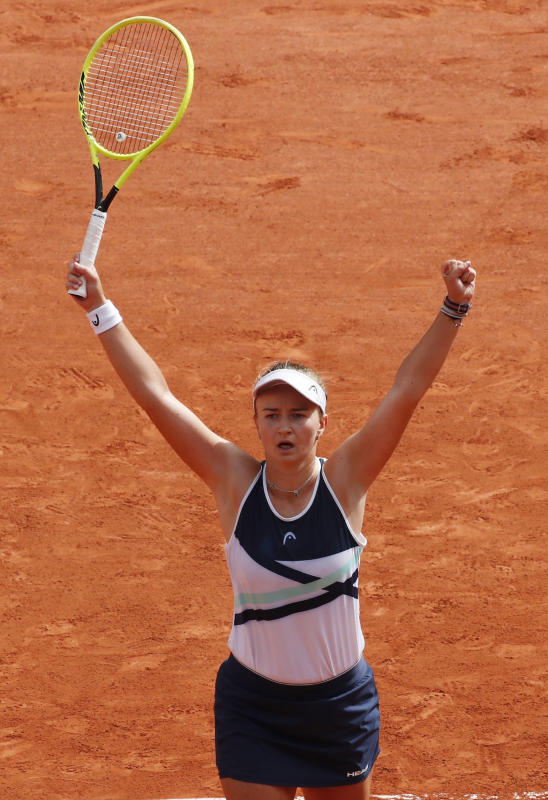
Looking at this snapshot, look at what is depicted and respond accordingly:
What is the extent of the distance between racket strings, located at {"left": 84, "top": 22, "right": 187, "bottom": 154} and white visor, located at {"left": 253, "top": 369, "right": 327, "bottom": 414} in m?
6.57

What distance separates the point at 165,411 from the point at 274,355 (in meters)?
6.69

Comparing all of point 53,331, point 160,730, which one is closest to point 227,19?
point 53,331

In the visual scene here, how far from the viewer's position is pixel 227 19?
17.0 m

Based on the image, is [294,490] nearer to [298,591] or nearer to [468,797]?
[298,591]

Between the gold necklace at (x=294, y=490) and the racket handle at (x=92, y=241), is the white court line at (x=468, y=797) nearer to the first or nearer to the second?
the gold necklace at (x=294, y=490)

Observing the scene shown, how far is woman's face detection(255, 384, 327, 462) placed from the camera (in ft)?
13.4

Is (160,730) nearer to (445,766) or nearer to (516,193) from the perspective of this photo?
(445,766)

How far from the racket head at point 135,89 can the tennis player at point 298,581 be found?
652 cm

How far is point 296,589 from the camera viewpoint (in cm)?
398

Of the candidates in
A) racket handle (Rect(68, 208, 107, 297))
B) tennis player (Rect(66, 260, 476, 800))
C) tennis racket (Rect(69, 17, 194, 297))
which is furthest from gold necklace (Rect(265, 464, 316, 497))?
tennis racket (Rect(69, 17, 194, 297))

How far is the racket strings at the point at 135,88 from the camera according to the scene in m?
11.0

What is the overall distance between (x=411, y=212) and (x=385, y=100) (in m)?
2.64

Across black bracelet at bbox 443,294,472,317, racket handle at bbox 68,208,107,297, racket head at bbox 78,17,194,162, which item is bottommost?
racket head at bbox 78,17,194,162

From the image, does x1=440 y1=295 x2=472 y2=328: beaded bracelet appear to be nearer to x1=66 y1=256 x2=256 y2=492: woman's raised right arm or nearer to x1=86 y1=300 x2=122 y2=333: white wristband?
x1=66 y1=256 x2=256 y2=492: woman's raised right arm
